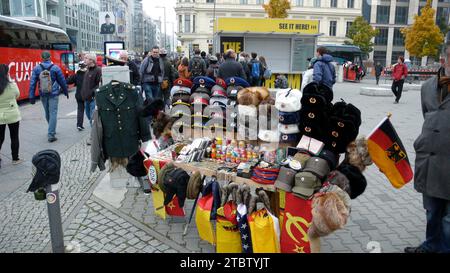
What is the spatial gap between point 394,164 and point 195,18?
63.6 metres

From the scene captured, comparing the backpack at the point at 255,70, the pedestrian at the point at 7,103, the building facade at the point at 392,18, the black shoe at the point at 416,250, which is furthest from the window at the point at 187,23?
the black shoe at the point at 416,250

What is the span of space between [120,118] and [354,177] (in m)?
3.20

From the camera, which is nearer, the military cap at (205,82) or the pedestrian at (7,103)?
the military cap at (205,82)

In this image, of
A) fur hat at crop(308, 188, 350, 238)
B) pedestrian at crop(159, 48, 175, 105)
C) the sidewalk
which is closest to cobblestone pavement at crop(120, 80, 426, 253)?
the sidewalk

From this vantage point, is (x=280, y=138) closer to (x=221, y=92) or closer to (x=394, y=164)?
(x=394, y=164)

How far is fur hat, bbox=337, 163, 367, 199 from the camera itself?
3437 mm

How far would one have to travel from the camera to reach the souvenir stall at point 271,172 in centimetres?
337

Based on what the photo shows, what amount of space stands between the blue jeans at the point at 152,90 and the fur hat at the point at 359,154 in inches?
302

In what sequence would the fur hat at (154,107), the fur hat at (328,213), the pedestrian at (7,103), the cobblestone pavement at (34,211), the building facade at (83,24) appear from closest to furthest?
the fur hat at (328,213), the cobblestone pavement at (34,211), the fur hat at (154,107), the pedestrian at (7,103), the building facade at (83,24)

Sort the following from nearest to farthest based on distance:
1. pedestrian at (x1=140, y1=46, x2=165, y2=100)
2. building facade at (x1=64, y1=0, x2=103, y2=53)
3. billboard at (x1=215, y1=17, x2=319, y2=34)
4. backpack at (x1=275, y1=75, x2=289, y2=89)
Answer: pedestrian at (x1=140, y1=46, x2=165, y2=100), backpack at (x1=275, y1=75, x2=289, y2=89), billboard at (x1=215, y1=17, x2=319, y2=34), building facade at (x1=64, y1=0, x2=103, y2=53)

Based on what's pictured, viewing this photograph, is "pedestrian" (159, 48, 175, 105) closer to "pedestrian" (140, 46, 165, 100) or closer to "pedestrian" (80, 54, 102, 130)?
"pedestrian" (140, 46, 165, 100)

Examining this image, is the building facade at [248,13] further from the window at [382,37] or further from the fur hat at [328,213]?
the fur hat at [328,213]

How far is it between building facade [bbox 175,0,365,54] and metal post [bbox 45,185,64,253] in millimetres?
61276

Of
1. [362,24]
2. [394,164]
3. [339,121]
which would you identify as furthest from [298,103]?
[362,24]
